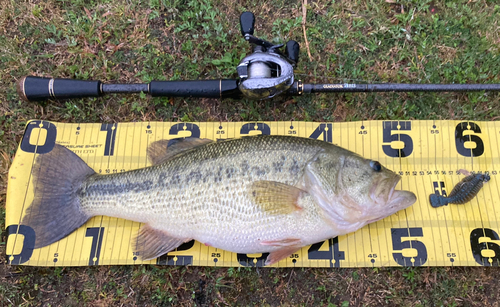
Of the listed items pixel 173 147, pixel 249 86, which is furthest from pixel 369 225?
pixel 173 147

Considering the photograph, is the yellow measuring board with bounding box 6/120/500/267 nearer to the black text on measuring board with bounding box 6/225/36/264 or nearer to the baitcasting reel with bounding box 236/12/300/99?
the black text on measuring board with bounding box 6/225/36/264

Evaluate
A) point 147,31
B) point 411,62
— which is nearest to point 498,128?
point 411,62

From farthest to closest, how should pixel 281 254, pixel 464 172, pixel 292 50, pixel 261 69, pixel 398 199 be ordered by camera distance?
pixel 464 172 < pixel 292 50 < pixel 261 69 < pixel 281 254 < pixel 398 199

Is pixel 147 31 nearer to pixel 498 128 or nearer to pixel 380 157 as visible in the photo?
pixel 380 157

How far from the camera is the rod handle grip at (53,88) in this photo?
318 cm

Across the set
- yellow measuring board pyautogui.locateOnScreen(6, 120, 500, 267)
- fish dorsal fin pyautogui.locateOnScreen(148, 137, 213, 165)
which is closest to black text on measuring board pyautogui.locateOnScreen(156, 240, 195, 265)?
yellow measuring board pyautogui.locateOnScreen(6, 120, 500, 267)

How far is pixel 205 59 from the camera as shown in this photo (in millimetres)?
3520

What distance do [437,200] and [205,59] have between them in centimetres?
298

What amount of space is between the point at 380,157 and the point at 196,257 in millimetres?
2226

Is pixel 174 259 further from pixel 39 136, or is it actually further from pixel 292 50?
pixel 292 50

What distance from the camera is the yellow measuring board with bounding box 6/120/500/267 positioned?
297 cm

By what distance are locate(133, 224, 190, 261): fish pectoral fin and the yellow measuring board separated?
0.22 metres

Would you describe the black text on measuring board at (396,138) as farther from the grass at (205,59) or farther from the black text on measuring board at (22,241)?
the black text on measuring board at (22,241)

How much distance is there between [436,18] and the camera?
3.50 metres
